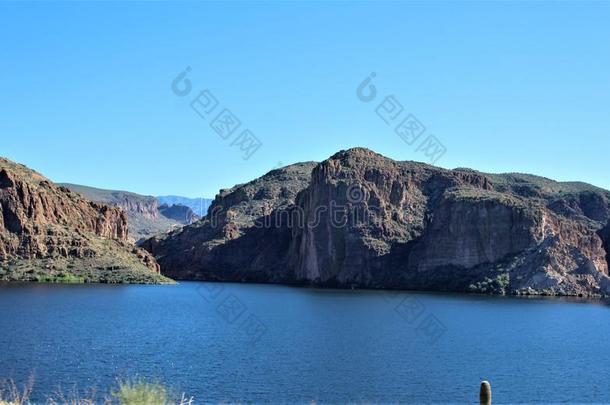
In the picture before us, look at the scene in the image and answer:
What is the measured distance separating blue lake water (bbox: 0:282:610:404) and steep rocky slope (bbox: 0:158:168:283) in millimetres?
54324

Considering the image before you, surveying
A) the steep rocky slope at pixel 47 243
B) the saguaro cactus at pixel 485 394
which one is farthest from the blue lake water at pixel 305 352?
the steep rocky slope at pixel 47 243

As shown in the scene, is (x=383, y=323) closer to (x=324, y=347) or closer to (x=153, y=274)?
(x=324, y=347)

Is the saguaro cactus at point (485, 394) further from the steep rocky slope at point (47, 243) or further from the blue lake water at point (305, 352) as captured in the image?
the steep rocky slope at point (47, 243)

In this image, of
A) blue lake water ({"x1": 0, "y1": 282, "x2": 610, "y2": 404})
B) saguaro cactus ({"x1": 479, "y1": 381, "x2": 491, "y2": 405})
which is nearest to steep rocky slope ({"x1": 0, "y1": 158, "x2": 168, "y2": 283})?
blue lake water ({"x1": 0, "y1": 282, "x2": 610, "y2": 404})

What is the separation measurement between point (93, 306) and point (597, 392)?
67421 mm

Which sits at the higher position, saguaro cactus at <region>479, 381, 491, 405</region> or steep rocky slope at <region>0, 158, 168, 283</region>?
steep rocky slope at <region>0, 158, 168, 283</region>

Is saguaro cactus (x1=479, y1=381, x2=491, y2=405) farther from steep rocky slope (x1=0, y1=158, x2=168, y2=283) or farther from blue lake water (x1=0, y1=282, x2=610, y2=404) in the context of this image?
steep rocky slope (x1=0, y1=158, x2=168, y2=283)

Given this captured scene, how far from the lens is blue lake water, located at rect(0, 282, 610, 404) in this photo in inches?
1859

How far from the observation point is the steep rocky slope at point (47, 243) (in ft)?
533

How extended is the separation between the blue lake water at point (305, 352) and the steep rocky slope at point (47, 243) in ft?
178

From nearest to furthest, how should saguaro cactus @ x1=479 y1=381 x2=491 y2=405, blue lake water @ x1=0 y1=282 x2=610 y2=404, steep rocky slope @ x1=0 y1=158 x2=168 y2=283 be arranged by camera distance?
1. saguaro cactus @ x1=479 y1=381 x2=491 y2=405
2. blue lake water @ x1=0 y1=282 x2=610 y2=404
3. steep rocky slope @ x1=0 y1=158 x2=168 y2=283

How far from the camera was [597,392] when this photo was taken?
49406 millimetres

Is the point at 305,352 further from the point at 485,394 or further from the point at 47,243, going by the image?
the point at 47,243

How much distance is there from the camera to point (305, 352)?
6306 cm
